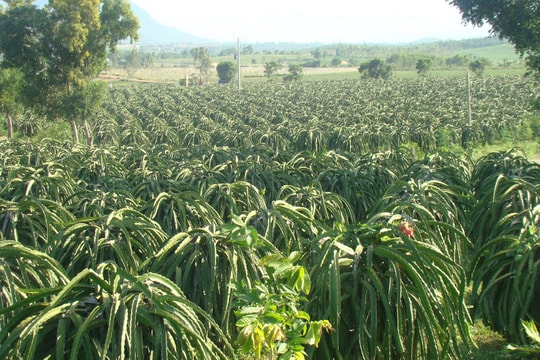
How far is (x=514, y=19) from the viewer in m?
11.2

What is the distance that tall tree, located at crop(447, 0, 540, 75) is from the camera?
1075 centimetres

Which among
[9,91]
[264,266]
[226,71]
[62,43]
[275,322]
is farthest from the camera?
[226,71]

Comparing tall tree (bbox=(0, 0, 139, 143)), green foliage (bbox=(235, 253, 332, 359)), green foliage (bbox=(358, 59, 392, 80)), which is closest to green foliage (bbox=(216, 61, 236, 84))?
green foliage (bbox=(358, 59, 392, 80))

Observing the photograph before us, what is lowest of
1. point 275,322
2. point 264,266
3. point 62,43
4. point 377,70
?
point 377,70

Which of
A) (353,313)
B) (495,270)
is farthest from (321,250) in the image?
(495,270)

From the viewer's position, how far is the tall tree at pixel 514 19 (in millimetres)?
10750

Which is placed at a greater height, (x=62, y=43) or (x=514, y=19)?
(x=514, y=19)

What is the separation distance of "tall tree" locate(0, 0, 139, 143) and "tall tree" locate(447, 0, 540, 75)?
1118cm

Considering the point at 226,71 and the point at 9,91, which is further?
the point at 226,71

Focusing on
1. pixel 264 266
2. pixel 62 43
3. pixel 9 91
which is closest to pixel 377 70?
pixel 9 91

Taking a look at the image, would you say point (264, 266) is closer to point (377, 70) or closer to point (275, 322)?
point (275, 322)

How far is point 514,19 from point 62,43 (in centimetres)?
1316

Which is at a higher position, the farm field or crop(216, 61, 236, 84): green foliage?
the farm field

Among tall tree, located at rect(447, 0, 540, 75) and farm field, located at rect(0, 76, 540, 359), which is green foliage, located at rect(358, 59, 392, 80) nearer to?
tall tree, located at rect(447, 0, 540, 75)
